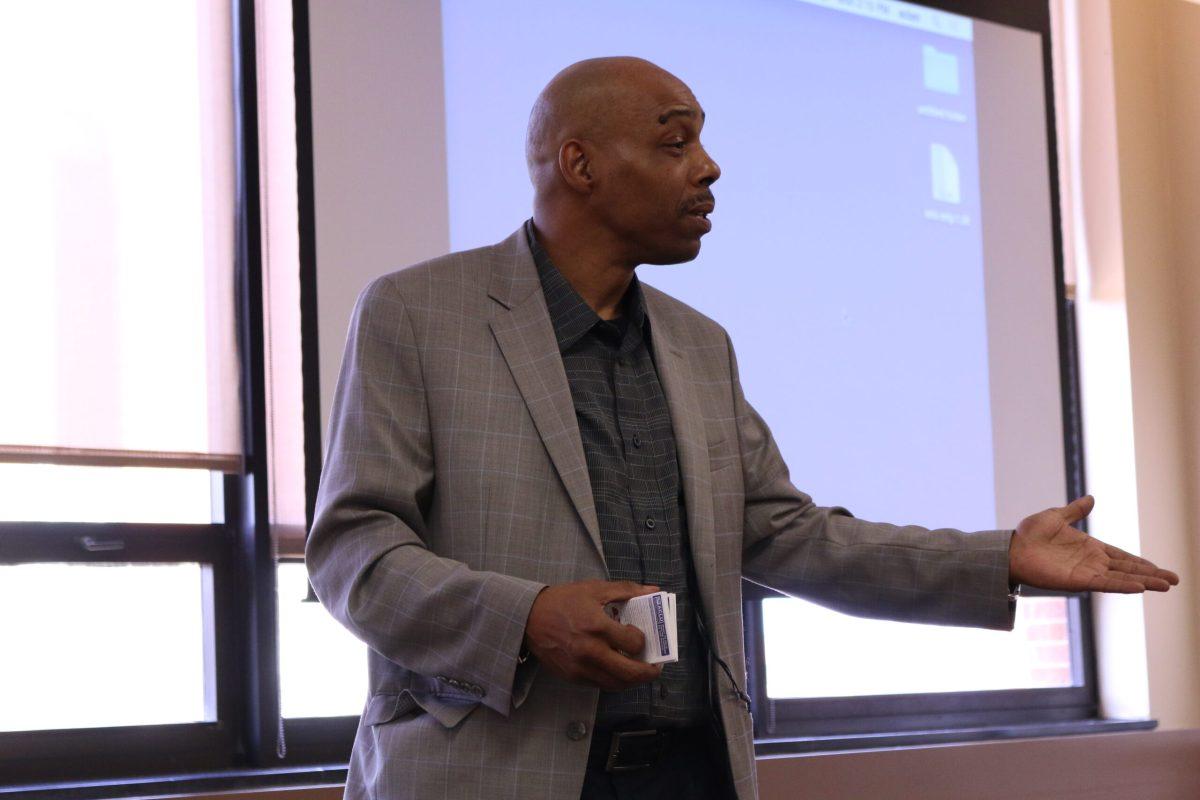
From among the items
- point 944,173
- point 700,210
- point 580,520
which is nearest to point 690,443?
point 580,520

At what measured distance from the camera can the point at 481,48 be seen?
3.34 metres

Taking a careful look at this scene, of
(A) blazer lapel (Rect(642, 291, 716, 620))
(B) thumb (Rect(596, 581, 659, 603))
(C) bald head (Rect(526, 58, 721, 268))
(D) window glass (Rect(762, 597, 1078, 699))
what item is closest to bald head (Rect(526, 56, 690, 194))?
(C) bald head (Rect(526, 58, 721, 268))

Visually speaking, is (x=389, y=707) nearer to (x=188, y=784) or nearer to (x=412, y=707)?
(x=412, y=707)

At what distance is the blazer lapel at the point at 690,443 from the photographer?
1.74m

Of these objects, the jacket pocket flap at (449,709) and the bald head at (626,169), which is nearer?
the jacket pocket flap at (449,709)

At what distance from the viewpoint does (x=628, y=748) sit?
5.36 ft

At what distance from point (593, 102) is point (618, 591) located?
0.80 meters

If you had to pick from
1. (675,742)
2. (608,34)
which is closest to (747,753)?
(675,742)

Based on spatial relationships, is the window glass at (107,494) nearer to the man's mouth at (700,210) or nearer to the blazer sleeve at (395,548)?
the blazer sleeve at (395,548)

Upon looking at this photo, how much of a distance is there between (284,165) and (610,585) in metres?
1.90

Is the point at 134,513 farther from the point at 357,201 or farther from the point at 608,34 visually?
the point at 608,34

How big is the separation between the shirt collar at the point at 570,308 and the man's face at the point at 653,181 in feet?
0.22

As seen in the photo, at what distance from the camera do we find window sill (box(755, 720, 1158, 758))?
3658 mm

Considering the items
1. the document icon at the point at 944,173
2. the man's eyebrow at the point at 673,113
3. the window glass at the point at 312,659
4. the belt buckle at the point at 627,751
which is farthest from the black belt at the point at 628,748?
the document icon at the point at 944,173
